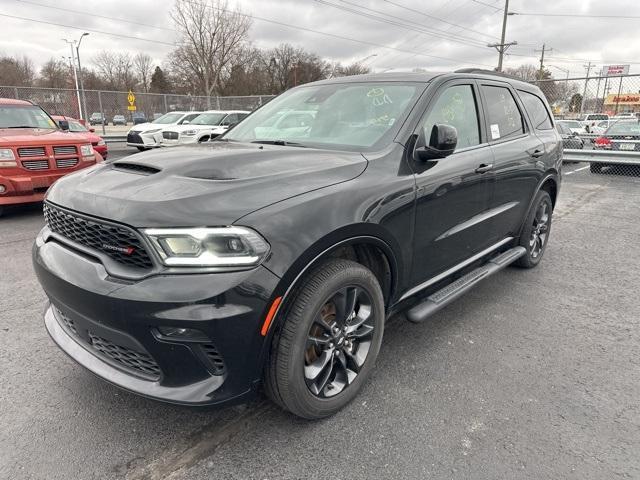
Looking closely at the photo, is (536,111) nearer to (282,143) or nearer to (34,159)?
(282,143)

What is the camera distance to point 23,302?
12.5ft

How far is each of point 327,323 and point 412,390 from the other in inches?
31.1

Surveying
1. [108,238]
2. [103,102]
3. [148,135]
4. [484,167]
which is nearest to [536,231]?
[484,167]

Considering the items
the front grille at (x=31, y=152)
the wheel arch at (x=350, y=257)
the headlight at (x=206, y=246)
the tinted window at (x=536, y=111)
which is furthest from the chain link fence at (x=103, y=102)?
the headlight at (x=206, y=246)

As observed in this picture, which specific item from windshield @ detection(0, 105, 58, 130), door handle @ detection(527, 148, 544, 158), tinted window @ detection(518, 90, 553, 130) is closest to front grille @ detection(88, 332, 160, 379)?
door handle @ detection(527, 148, 544, 158)

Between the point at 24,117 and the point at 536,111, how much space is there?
7952 millimetres

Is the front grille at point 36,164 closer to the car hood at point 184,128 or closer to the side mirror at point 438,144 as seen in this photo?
the side mirror at point 438,144

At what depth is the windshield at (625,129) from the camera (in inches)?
463

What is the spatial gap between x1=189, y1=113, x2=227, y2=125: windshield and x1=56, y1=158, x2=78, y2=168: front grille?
934 centimetres

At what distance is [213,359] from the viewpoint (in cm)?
193

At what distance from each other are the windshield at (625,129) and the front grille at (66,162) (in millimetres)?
12785

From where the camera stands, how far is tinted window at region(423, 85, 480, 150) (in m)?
3.02

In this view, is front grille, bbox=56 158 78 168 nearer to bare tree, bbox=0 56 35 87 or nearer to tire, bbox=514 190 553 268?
tire, bbox=514 190 553 268

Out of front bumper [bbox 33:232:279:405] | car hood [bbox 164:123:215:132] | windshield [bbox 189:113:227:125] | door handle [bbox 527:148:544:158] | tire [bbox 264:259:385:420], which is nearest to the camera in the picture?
front bumper [bbox 33:232:279:405]
